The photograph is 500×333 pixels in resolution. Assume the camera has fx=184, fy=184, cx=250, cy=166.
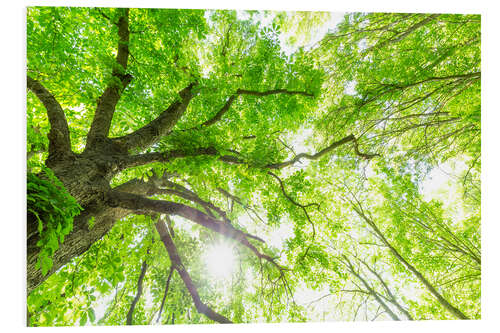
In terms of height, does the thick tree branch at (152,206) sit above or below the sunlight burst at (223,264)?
above

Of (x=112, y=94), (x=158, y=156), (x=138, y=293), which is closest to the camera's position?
(x=158, y=156)

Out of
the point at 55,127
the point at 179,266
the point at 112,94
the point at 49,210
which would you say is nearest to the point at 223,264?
the point at 179,266

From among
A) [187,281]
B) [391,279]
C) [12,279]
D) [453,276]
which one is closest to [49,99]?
[12,279]

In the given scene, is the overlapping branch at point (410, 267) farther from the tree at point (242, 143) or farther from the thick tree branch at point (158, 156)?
Result: the thick tree branch at point (158, 156)

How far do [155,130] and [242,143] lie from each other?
127 cm

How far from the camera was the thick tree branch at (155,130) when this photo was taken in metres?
1.79

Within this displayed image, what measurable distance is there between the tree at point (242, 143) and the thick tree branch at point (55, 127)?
1 centimetres

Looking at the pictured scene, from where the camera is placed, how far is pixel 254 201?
326 cm

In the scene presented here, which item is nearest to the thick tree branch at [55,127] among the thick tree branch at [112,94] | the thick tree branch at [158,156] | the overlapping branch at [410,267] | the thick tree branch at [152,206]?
the thick tree branch at [112,94]

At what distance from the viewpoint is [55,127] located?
4.47 feet

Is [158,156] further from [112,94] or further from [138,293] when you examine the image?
[138,293]

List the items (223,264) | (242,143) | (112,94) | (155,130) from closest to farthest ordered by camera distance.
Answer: (112,94) → (155,130) → (223,264) → (242,143)

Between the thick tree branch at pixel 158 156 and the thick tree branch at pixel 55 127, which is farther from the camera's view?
the thick tree branch at pixel 158 156

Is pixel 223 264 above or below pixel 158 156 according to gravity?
below
